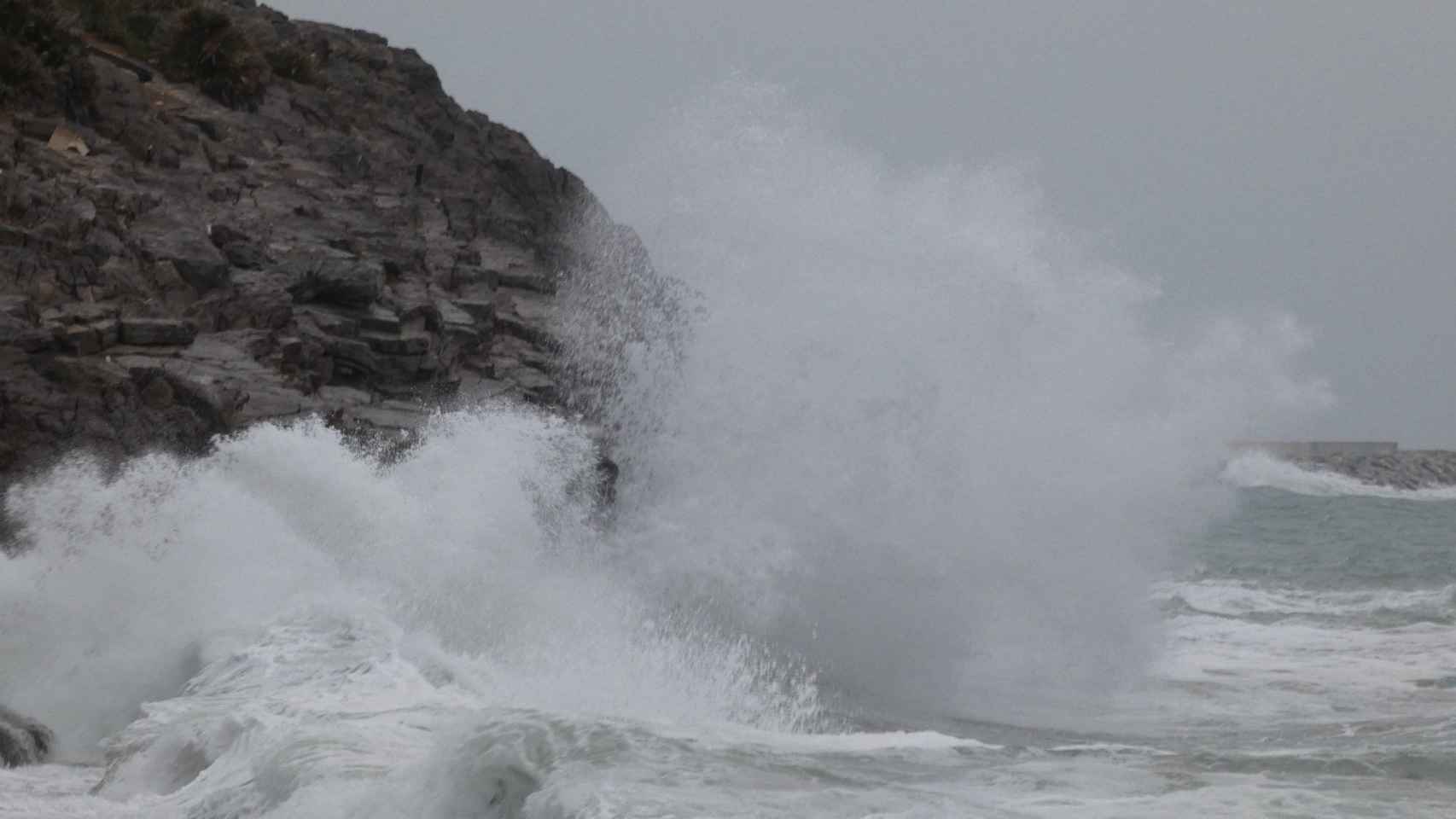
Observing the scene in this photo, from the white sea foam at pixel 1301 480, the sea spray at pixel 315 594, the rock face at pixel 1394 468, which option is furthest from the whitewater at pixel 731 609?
the rock face at pixel 1394 468

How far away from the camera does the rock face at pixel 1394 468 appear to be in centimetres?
7225

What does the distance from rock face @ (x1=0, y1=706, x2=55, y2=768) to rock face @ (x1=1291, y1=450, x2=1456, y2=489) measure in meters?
69.3

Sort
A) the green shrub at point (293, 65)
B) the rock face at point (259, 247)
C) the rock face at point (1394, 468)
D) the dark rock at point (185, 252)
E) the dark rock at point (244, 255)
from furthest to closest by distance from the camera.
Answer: the rock face at point (1394, 468) → the green shrub at point (293, 65) → the dark rock at point (244, 255) → the dark rock at point (185, 252) → the rock face at point (259, 247)

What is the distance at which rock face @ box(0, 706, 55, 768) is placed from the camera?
877 cm

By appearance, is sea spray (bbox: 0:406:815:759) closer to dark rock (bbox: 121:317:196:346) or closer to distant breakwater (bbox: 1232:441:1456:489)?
dark rock (bbox: 121:317:196:346)

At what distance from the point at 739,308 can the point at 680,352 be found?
34.6 inches

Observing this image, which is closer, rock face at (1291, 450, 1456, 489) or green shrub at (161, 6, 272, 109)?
green shrub at (161, 6, 272, 109)

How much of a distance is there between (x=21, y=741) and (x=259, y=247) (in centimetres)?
977

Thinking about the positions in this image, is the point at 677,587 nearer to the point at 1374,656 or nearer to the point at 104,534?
the point at 104,534

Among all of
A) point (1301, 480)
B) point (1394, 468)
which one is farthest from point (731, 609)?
point (1394, 468)

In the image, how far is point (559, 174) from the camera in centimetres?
2692

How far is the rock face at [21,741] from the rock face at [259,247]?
415 cm

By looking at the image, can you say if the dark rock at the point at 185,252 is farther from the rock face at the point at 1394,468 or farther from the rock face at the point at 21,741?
the rock face at the point at 1394,468

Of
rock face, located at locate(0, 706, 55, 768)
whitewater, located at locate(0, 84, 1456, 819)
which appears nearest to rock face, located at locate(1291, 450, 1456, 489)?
whitewater, located at locate(0, 84, 1456, 819)
